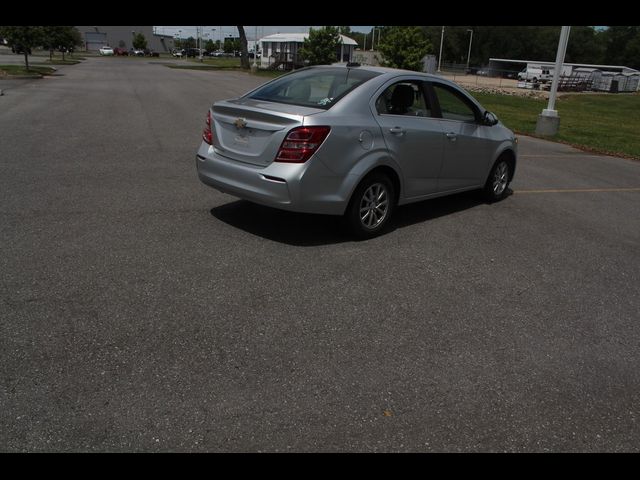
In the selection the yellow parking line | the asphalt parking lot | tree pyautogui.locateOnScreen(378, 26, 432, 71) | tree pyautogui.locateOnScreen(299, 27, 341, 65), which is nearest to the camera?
the asphalt parking lot

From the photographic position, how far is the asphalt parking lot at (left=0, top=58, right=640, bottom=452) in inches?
114

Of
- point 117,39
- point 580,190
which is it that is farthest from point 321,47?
point 117,39

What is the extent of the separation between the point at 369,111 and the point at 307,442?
3.68m

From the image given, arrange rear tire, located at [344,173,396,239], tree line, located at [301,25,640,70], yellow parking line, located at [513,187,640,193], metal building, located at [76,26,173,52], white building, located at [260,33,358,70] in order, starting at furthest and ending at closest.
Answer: metal building, located at [76,26,173,52] → tree line, located at [301,25,640,70] → white building, located at [260,33,358,70] → yellow parking line, located at [513,187,640,193] → rear tire, located at [344,173,396,239]

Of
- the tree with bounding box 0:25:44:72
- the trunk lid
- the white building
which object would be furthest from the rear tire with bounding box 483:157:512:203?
the white building

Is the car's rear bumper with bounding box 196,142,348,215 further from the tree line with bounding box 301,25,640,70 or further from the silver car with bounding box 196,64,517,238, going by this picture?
the tree line with bounding box 301,25,640,70

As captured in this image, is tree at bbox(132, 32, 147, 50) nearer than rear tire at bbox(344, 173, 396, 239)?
No

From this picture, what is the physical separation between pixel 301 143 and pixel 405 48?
33779 millimetres

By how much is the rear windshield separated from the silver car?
12 millimetres

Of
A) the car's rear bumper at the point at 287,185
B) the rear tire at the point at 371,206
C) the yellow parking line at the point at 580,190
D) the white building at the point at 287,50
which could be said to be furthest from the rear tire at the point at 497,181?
the white building at the point at 287,50

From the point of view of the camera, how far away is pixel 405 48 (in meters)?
36.2

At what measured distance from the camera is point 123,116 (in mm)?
14070

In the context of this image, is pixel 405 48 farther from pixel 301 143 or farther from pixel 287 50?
pixel 301 143
